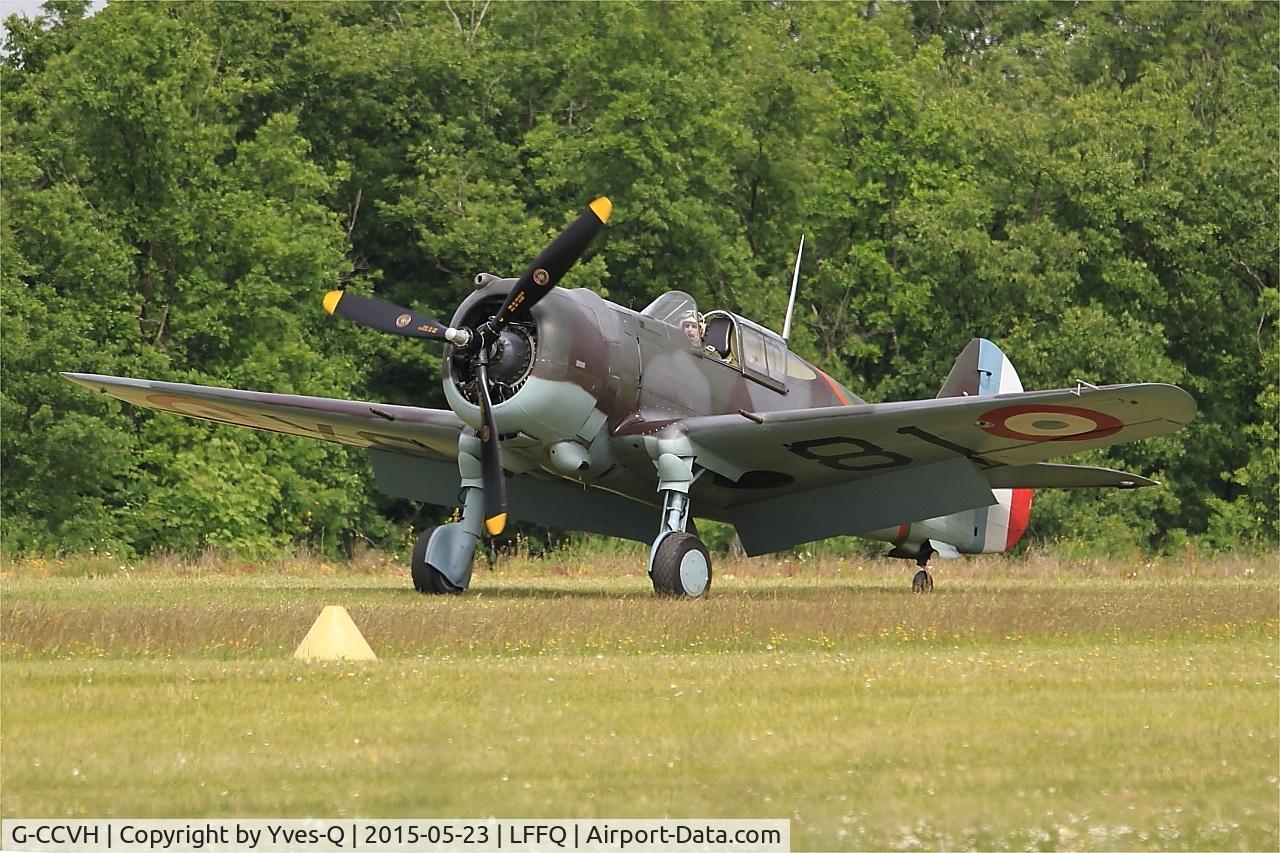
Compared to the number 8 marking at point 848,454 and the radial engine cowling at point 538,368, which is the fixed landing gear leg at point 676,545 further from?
the number 8 marking at point 848,454

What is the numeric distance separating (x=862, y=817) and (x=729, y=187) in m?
37.0

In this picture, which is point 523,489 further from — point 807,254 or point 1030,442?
point 807,254

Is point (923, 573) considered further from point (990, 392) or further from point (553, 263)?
point (553, 263)

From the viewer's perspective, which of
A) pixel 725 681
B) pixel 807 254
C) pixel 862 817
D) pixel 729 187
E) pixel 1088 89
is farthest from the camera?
pixel 1088 89

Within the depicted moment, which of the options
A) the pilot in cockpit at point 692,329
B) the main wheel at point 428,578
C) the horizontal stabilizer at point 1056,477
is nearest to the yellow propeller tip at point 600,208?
the pilot in cockpit at point 692,329

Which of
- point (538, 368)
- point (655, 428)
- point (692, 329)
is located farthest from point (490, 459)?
point (692, 329)

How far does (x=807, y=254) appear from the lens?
154ft

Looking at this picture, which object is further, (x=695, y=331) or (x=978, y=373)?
(x=978, y=373)

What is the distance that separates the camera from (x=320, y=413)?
1880 cm

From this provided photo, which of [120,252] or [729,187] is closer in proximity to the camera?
[120,252]

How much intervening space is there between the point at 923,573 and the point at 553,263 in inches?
322

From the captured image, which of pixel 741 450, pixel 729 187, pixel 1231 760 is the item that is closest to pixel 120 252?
pixel 729 187

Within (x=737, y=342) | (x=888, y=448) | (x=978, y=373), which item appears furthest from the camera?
(x=978, y=373)
